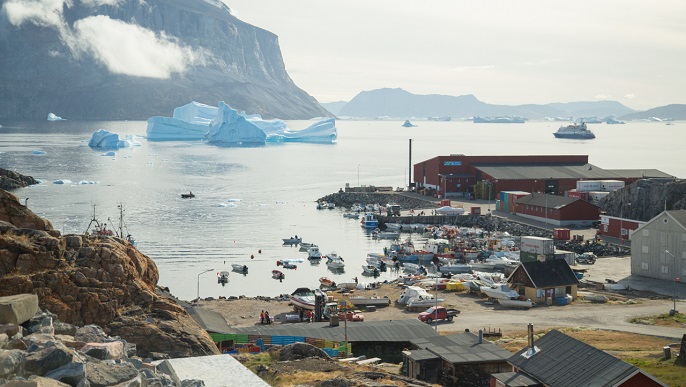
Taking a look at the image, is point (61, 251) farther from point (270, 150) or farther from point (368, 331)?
point (270, 150)

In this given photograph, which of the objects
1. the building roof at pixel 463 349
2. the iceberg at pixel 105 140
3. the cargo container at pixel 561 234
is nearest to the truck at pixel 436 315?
the building roof at pixel 463 349

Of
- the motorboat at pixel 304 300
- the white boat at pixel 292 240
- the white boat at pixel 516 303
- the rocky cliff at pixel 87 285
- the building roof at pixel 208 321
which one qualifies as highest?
the rocky cliff at pixel 87 285

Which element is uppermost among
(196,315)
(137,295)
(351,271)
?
(137,295)

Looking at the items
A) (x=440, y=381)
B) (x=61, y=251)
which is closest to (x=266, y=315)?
(x=440, y=381)

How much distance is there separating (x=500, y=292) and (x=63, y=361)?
1948cm

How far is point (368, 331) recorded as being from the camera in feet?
A: 57.9

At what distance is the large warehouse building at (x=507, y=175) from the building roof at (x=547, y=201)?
224 inches

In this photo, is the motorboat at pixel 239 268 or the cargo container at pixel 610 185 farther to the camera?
the cargo container at pixel 610 185

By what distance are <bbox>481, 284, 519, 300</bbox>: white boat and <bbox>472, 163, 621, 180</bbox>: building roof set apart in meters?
26.0

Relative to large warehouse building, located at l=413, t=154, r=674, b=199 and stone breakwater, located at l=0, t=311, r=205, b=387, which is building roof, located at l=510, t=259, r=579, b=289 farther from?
large warehouse building, located at l=413, t=154, r=674, b=199

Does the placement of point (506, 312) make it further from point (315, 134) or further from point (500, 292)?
point (315, 134)

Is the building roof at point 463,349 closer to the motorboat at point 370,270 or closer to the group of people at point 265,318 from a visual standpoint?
the group of people at point 265,318

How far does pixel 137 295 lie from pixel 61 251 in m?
1.29

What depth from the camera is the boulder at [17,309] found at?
8702 mm
